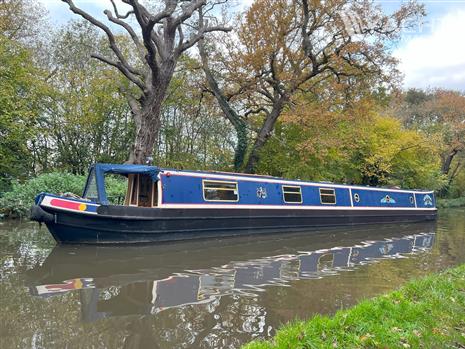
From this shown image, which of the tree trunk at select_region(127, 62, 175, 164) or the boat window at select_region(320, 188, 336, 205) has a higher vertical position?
the tree trunk at select_region(127, 62, 175, 164)

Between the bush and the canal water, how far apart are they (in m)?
1.90

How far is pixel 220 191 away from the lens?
1109 centimetres

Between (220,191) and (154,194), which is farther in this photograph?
(220,191)

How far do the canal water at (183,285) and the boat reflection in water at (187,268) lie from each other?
2 cm

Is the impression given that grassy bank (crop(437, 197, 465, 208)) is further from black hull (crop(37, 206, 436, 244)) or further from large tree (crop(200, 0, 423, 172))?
black hull (crop(37, 206, 436, 244))

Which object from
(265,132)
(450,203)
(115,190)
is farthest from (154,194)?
(450,203)

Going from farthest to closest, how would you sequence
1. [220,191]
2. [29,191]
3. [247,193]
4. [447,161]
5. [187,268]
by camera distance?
[447,161], [29,191], [247,193], [220,191], [187,268]

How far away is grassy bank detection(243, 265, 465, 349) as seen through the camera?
3.39 m

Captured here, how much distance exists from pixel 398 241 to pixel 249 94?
8856 mm

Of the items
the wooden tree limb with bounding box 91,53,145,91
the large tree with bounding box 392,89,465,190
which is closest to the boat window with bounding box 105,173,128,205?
the wooden tree limb with bounding box 91,53,145,91

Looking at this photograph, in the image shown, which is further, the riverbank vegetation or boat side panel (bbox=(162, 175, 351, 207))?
the riverbank vegetation

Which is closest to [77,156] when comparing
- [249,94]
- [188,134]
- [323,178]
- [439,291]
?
[188,134]

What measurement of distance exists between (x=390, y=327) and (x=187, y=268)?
429cm

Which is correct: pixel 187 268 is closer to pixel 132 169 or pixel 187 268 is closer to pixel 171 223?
pixel 171 223
